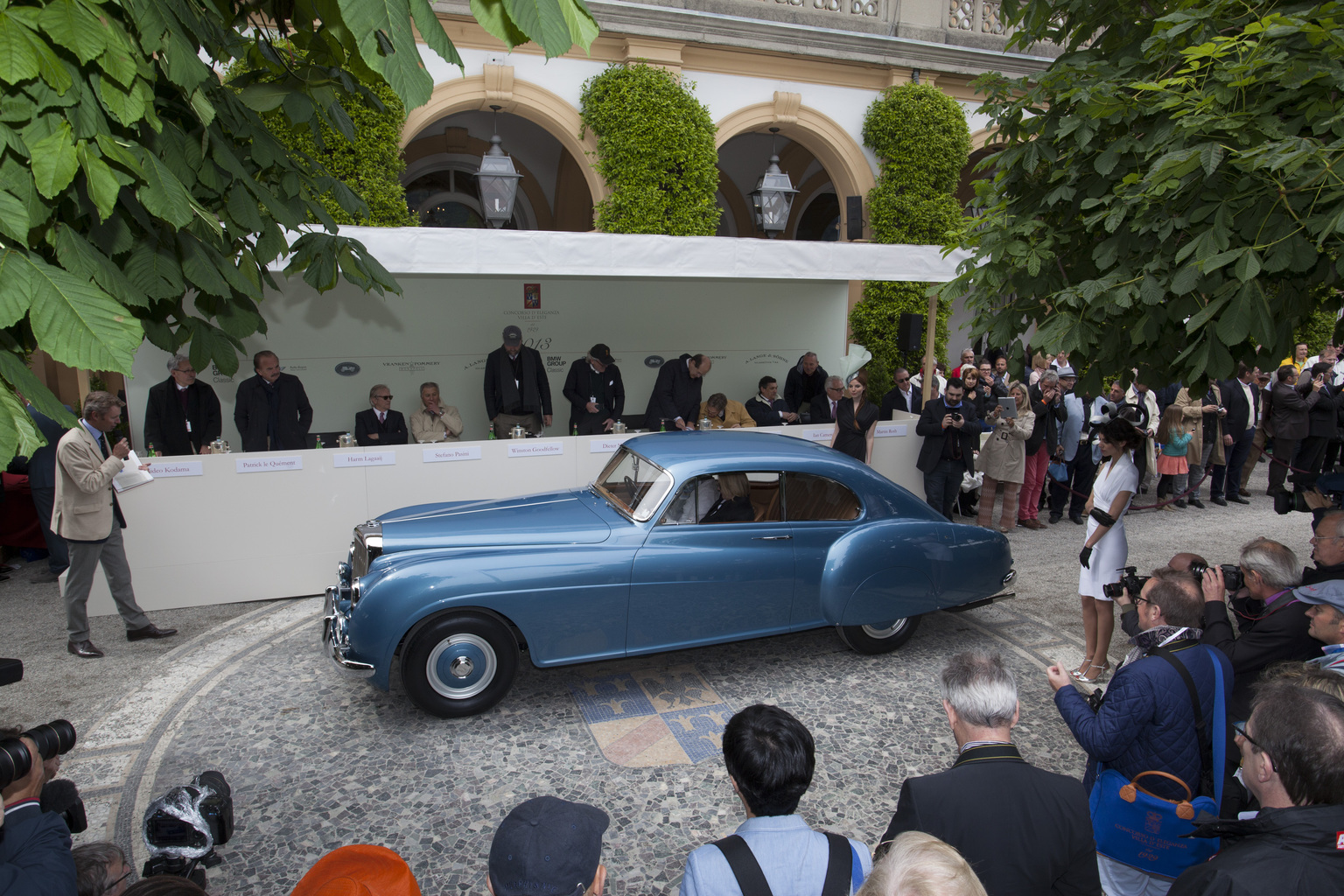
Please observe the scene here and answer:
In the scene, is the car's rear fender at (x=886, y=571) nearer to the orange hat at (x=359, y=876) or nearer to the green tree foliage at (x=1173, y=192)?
the green tree foliage at (x=1173, y=192)

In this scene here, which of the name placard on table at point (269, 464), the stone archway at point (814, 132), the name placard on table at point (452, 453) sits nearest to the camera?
the name placard on table at point (269, 464)

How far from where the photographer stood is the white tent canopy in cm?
700

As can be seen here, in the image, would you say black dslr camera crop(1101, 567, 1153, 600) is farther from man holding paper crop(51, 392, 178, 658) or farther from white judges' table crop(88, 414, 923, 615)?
man holding paper crop(51, 392, 178, 658)

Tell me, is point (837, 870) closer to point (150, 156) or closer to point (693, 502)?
point (150, 156)

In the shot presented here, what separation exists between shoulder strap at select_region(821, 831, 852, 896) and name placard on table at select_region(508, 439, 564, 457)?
238 inches

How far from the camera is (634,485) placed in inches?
212

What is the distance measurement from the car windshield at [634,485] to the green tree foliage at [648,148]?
622 centimetres

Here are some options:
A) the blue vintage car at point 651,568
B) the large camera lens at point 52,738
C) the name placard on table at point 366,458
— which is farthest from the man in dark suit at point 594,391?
the large camera lens at point 52,738

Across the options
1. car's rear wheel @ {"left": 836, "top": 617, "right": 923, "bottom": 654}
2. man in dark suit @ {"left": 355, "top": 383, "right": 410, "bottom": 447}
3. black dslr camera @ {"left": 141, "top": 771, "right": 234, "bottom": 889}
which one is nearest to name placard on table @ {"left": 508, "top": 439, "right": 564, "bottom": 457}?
man in dark suit @ {"left": 355, "top": 383, "right": 410, "bottom": 447}

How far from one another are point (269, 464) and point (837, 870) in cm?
626

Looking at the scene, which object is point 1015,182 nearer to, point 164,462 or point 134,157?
point 134,157

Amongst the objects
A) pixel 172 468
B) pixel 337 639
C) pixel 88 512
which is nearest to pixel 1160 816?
pixel 337 639

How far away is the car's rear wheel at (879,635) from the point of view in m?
5.55

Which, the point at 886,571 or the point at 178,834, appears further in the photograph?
the point at 886,571
